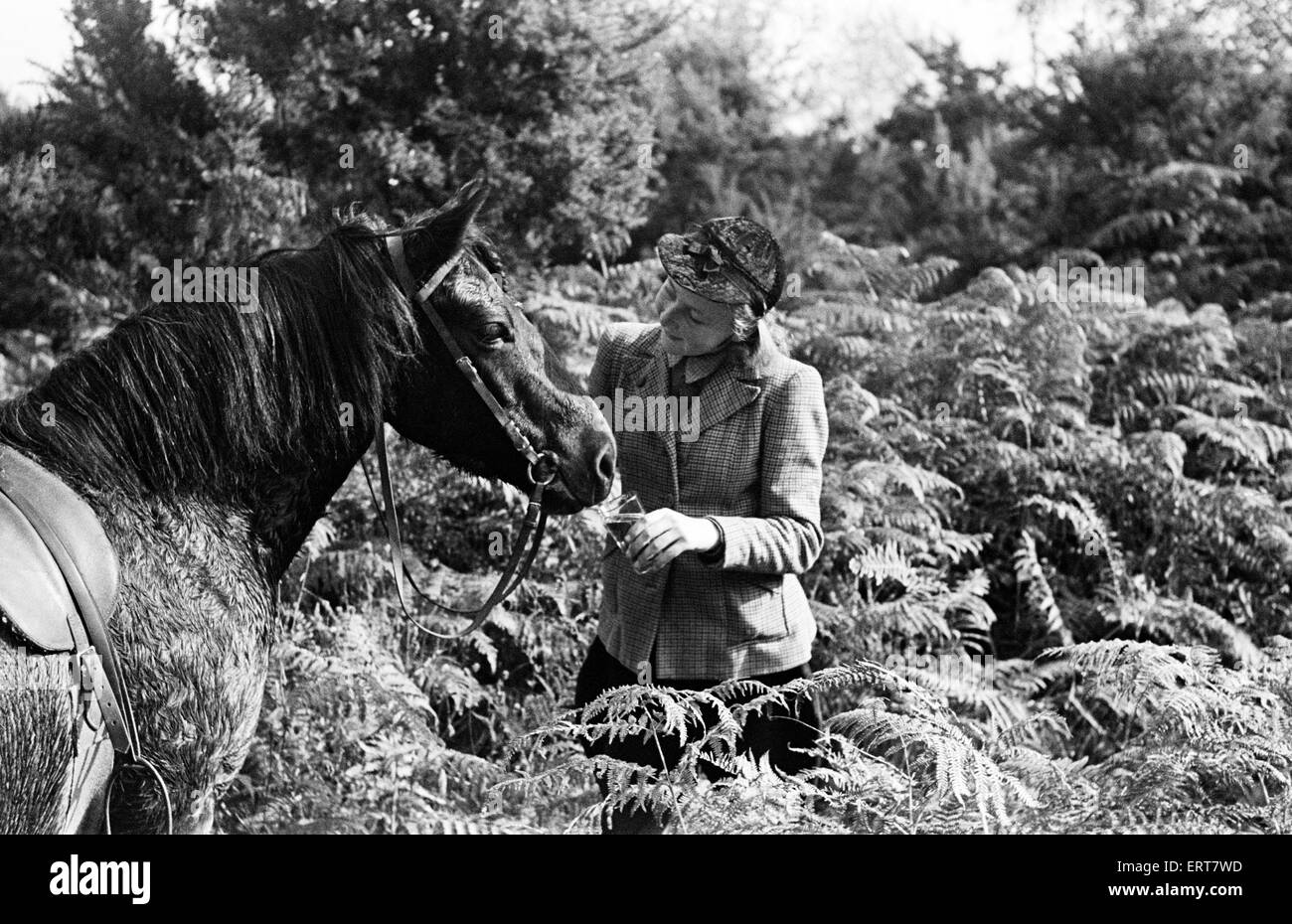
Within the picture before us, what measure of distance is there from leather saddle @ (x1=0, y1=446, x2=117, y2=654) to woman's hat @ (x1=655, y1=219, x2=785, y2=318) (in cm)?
156

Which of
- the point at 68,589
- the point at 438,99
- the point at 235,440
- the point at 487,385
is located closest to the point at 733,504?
the point at 487,385

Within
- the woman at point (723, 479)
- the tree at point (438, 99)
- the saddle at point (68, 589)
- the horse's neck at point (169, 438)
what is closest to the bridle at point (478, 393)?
the horse's neck at point (169, 438)

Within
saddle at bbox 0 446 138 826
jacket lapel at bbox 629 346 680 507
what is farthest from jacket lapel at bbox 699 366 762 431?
saddle at bbox 0 446 138 826

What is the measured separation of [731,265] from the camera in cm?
330

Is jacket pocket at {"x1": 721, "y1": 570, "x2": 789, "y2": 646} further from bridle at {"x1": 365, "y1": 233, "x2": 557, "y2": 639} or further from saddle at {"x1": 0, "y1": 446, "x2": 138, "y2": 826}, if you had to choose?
saddle at {"x1": 0, "y1": 446, "x2": 138, "y2": 826}

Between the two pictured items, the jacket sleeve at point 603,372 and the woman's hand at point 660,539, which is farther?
the jacket sleeve at point 603,372

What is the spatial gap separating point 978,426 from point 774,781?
411 centimetres

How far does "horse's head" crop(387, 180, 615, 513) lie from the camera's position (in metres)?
3.01

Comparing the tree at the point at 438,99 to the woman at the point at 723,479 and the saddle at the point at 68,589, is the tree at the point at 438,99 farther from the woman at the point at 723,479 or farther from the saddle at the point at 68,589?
the saddle at the point at 68,589

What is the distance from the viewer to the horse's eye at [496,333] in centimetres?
304

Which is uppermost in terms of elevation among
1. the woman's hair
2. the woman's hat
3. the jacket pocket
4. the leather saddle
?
the woman's hat

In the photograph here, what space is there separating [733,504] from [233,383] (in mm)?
1359

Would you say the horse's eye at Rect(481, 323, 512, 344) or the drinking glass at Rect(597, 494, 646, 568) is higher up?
the horse's eye at Rect(481, 323, 512, 344)
